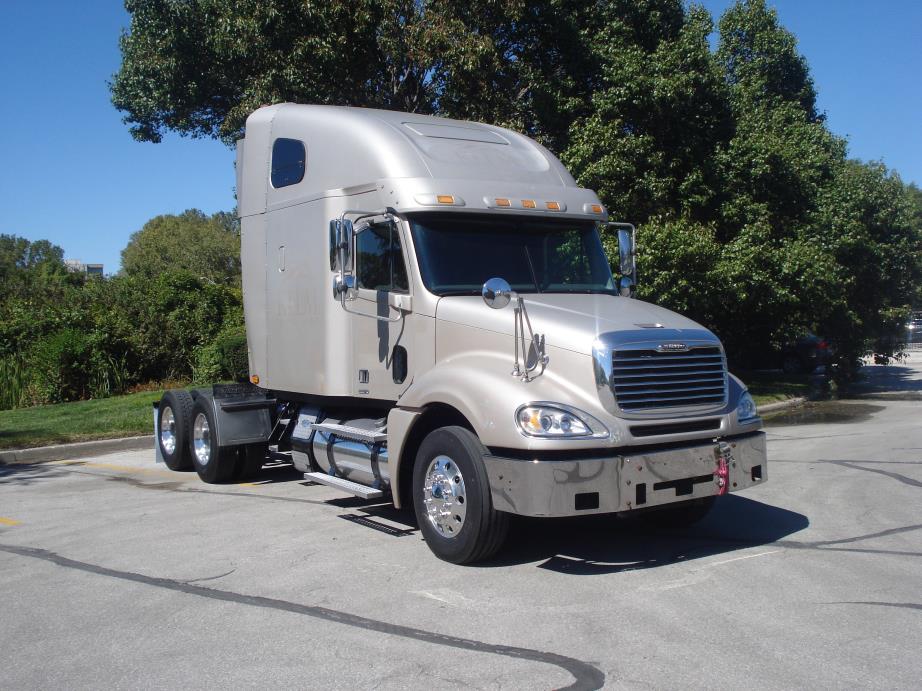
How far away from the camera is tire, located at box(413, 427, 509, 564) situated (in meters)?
6.29

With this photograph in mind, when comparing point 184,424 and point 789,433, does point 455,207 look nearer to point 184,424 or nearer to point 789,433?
point 184,424

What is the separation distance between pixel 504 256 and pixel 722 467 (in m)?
2.50

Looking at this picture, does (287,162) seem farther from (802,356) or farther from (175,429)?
(802,356)

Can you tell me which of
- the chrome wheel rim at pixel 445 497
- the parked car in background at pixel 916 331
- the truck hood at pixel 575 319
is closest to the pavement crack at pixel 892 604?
the truck hood at pixel 575 319

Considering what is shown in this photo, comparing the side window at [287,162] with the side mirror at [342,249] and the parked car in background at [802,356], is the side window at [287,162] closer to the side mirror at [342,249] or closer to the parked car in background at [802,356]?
the side mirror at [342,249]

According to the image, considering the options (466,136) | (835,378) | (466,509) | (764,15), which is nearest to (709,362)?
(466,509)

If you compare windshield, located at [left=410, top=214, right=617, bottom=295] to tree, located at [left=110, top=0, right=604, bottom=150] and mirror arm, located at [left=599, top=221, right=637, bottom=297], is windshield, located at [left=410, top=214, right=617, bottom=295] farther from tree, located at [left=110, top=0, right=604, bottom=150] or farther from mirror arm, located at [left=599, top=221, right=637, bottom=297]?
tree, located at [left=110, top=0, right=604, bottom=150]

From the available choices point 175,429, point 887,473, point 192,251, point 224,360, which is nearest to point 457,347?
point 175,429

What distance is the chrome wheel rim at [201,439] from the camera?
10438 mm

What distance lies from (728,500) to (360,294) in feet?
13.6

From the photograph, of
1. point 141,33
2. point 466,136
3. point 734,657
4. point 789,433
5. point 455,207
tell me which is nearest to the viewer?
point 734,657

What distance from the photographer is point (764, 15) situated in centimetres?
2748

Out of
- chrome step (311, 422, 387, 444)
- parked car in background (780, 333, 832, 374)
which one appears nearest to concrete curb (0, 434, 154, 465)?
chrome step (311, 422, 387, 444)

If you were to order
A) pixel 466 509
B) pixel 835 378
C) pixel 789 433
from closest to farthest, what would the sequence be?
pixel 466 509, pixel 789 433, pixel 835 378
